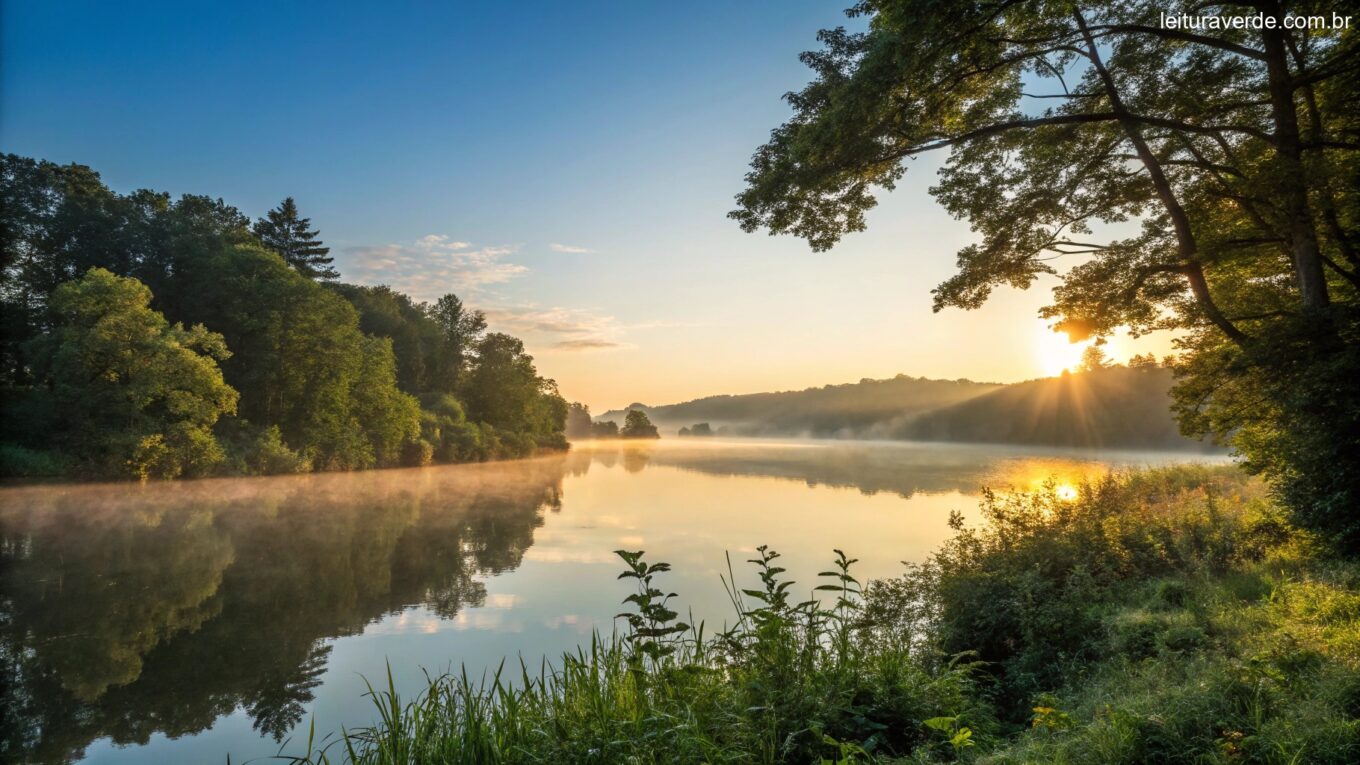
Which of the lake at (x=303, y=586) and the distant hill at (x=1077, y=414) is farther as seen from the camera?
the distant hill at (x=1077, y=414)

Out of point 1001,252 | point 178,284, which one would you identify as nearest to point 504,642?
point 1001,252

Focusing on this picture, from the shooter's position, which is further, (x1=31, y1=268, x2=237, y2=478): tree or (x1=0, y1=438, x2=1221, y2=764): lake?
(x1=31, y1=268, x2=237, y2=478): tree

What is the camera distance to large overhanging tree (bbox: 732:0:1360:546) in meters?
6.83

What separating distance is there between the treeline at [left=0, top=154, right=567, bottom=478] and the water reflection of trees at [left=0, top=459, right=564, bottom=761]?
3497 millimetres

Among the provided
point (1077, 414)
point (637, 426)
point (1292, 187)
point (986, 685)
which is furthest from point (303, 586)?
point (637, 426)

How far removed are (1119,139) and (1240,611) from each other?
24.1 feet

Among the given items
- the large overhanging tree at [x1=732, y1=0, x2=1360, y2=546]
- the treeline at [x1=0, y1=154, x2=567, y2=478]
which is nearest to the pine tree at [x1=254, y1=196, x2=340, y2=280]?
the treeline at [x1=0, y1=154, x2=567, y2=478]

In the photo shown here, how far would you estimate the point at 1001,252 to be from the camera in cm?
992

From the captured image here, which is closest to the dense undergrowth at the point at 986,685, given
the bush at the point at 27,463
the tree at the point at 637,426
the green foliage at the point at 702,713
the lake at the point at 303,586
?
the green foliage at the point at 702,713

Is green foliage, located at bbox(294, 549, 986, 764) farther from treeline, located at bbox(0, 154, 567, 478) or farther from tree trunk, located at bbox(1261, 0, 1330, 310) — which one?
treeline, located at bbox(0, 154, 567, 478)

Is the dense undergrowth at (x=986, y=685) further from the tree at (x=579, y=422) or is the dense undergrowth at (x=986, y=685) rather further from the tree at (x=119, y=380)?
the tree at (x=579, y=422)

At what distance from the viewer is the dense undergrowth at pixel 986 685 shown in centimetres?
348

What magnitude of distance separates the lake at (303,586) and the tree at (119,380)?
1874 millimetres

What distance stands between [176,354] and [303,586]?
2049 centimetres
